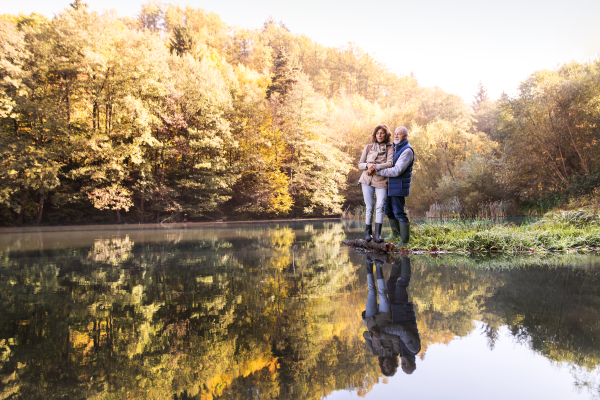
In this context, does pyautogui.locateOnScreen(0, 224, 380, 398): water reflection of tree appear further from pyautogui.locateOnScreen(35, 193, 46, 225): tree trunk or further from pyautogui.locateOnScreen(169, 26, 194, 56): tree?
pyautogui.locateOnScreen(169, 26, 194, 56): tree

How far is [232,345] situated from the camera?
7.30 feet

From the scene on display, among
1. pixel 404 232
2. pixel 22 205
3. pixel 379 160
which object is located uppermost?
pixel 379 160

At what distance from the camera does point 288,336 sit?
2.37 metres

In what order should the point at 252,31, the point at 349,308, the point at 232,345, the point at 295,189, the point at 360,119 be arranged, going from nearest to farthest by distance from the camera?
the point at 232,345, the point at 349,308, the point at 295,189, the point at 360,119, the point at 252,31

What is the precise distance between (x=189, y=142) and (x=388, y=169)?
17971 millimetres

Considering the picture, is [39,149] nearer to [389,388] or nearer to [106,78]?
[106,78]

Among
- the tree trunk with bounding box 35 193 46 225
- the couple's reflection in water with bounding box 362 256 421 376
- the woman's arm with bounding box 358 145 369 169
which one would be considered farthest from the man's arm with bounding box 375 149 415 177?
the tree trunk with bounding box 35 193 46 225

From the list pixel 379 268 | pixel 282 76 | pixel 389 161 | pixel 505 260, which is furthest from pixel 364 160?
pixel 282 76

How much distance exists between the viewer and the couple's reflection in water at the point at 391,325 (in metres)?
1.99

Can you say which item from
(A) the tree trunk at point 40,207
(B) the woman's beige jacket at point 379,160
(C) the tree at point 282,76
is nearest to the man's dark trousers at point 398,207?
(B) the woman's beige jacket at point 379,160

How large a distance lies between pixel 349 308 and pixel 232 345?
43.2 inches

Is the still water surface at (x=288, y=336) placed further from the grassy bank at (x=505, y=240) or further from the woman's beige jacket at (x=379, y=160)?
the woman's beige jacket at (x=379, y=160)

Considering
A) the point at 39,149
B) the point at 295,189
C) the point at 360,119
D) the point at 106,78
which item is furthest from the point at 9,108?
the point at 360,119

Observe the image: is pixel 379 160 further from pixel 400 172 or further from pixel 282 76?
pixel 282 76
